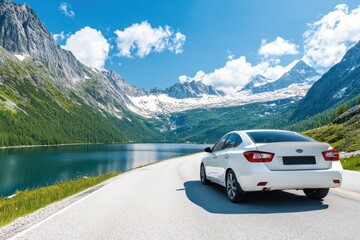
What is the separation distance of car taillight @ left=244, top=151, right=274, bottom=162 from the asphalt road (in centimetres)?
135

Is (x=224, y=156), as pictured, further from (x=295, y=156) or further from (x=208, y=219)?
(x=208, y=219)

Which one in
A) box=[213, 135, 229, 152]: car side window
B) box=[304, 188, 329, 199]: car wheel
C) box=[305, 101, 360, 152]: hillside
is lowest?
box=[304, 188, 329, 199]: car wheel

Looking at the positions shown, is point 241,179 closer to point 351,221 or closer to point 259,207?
point 259,207

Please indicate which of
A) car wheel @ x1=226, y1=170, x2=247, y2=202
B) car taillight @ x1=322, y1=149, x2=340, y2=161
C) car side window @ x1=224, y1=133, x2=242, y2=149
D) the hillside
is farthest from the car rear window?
the hillside

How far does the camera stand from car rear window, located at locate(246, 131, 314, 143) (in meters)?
10.1

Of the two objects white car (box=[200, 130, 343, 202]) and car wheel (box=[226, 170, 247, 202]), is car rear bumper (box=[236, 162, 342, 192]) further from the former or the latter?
car wheel (box=[226, 170, 247, 202])

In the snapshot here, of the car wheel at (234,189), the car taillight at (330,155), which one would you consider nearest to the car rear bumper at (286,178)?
the car taillight at (330,155)

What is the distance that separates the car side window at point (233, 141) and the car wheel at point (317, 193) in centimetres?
282

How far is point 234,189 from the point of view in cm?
1008

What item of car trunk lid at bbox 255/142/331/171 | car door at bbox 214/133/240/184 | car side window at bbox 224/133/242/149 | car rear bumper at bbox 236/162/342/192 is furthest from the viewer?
car door at bbox 214/133/240/184

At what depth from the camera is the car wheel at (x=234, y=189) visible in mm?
9695

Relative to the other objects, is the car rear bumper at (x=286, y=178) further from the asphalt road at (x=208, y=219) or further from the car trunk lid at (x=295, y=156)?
the asphalt road at (x=208, y=219)

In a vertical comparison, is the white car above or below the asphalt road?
above

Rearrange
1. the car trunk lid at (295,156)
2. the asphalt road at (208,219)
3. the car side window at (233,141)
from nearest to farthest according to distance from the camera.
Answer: the asphalt road at (208,219), the car trunk lid at (295,156), the car side window at (233,141)
